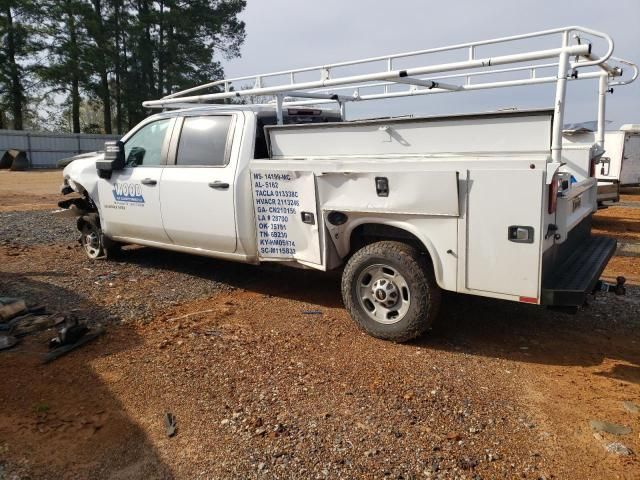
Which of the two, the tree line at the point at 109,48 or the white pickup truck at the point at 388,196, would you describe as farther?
the tree line at the point at 109,48

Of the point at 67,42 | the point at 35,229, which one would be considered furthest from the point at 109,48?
the point at 35,229

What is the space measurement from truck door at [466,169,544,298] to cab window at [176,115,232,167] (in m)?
2.68

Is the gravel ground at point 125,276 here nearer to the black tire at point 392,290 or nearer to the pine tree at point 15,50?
the black tire at point 392,290

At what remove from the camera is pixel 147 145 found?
6.36m

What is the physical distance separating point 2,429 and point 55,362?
925mm

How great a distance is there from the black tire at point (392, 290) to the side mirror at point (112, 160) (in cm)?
344

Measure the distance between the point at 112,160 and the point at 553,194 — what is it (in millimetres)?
4959

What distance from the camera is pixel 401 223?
4.27m

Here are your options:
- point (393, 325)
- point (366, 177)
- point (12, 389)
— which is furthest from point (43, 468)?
point (366, 177)

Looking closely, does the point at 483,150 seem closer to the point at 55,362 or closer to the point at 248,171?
the point at 248,171

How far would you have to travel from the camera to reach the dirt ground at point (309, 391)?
2928 millimetres

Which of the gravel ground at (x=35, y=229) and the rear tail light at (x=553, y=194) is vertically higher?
the rear tail light at (x=553, y=194)

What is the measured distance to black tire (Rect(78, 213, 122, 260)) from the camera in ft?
23.5

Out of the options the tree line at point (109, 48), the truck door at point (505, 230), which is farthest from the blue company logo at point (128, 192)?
the tree line at point (109, 48)
